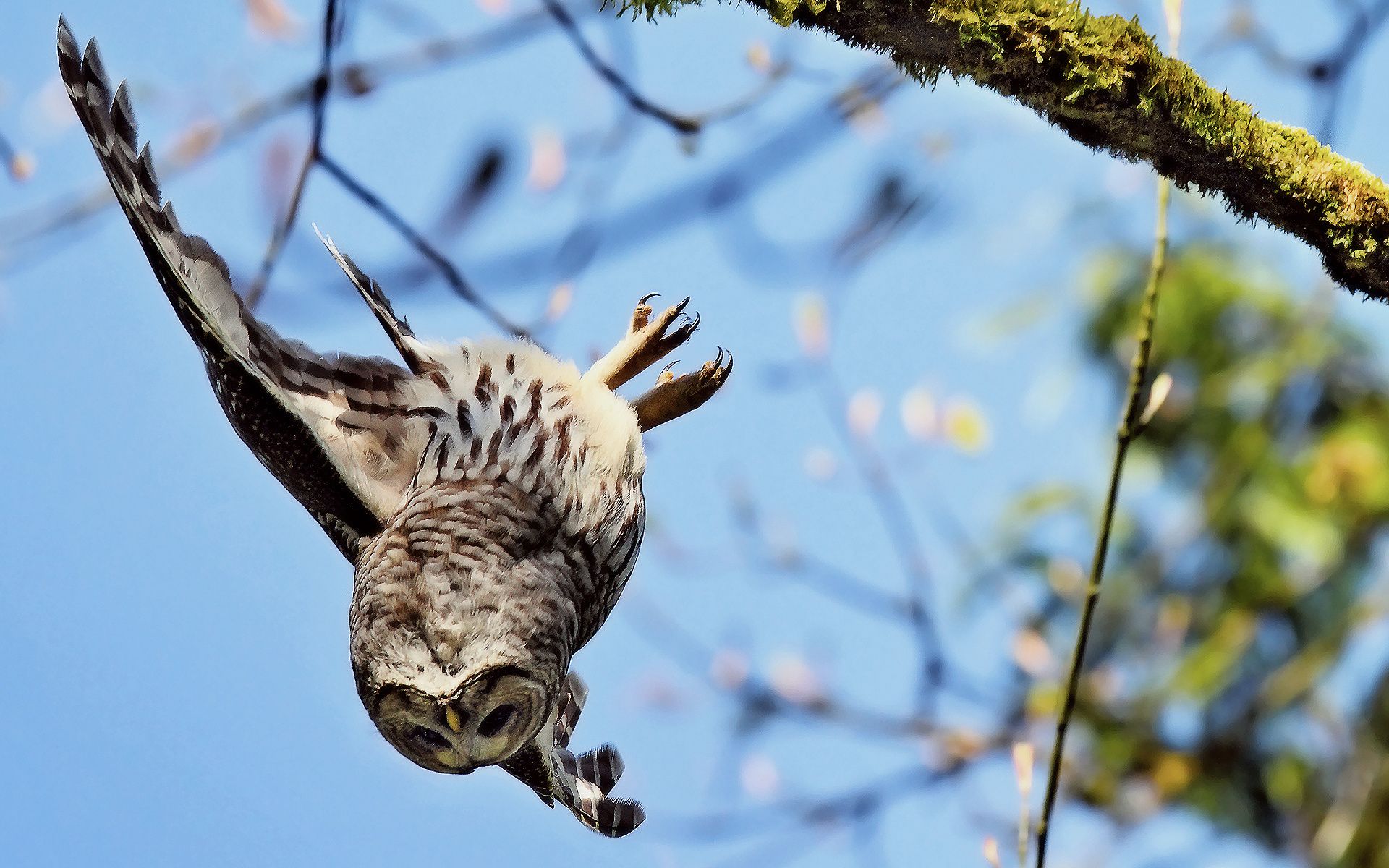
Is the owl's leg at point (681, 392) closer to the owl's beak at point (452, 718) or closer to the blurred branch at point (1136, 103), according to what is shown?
the owl's beak at point (452, 718)

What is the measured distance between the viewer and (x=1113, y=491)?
230 cm

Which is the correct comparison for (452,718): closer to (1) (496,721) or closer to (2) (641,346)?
(1) (496,721)

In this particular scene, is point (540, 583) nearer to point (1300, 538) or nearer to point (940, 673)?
point (940, 673)

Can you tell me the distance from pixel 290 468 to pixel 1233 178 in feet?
5.87

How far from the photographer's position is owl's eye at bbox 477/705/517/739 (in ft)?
8.22

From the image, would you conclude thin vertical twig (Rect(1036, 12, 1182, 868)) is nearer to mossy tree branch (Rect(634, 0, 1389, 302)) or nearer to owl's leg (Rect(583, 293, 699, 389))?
mossy tree branch (Rect(634, 0, 1389, 302))

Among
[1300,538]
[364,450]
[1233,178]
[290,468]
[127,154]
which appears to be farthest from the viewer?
[1300,538]

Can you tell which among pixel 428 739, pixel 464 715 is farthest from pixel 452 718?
pixel 428 739

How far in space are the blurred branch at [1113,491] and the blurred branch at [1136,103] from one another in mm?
270

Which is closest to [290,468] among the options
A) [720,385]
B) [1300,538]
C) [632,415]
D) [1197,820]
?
[632,415]

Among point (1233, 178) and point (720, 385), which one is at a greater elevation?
point (720, 385)

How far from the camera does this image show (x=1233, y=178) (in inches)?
76.0

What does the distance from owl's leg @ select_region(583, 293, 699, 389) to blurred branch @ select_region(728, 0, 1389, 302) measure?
1167mm

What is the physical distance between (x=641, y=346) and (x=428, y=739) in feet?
3.43
